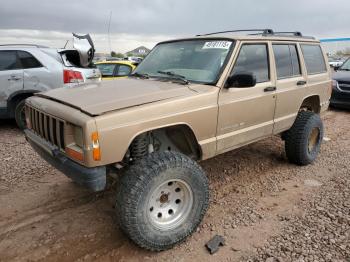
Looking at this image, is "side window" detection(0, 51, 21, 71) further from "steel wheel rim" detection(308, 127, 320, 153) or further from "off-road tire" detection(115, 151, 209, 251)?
"steel wheel rim" detection(308, 127, 320, 153)

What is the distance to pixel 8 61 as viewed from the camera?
6.78m

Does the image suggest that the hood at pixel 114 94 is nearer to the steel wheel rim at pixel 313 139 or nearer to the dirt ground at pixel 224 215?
the dirt ground at pixel 224 215

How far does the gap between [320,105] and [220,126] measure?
8.53 ft

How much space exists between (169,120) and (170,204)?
810mm

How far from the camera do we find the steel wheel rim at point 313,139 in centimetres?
510


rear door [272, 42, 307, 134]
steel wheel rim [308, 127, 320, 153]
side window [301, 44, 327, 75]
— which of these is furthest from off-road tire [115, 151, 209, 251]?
side window [301, 44, 327, 75]

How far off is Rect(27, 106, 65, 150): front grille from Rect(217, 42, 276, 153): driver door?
1600 millimetres

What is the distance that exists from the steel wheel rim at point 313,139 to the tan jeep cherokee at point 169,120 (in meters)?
0.66

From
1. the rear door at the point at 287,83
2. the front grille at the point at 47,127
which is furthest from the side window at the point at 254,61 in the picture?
the front grille at the point at 47,127

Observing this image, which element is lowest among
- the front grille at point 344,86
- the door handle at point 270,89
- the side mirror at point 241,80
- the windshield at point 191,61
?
the front grille at point 344,86

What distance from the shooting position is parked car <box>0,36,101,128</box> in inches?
263

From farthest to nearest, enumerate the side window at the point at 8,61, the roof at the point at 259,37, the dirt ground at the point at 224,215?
the side window at the point at 8,61 < the roof at the point at 259,37 < the dirt ground at the point at 224,215

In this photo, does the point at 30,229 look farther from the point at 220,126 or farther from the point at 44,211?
the point at 220,126

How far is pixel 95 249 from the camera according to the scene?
3.07 meters
